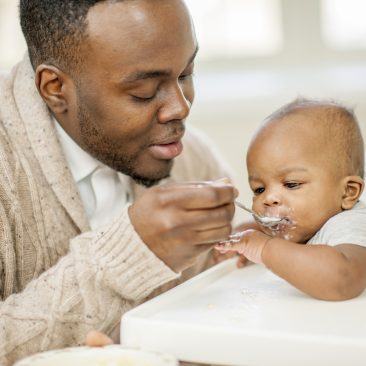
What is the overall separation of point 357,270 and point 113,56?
1.79ft

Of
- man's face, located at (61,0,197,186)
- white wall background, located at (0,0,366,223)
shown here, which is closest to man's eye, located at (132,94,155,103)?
man's face, located at (61,0,197,186)

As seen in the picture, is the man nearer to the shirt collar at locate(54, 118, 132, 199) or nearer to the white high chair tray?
the shirt collar at locate(54, 118, 132, 199)

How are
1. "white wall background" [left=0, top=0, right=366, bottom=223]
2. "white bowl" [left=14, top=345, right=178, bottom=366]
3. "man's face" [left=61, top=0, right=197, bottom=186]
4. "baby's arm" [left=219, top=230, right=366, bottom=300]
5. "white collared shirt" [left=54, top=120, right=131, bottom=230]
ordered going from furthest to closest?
"white wall background" [left=0, top=0, right=366, bottom=223], "white collared shirt" [left=54, top=120, right=131, bottom=230], "man's face" [left=61, top=0, right=197, bottom=186], "baby's arm" [left=219, top=230, right=366, bottom=300], "white bowl" [left=14, top=345, right=178, bottom=366]

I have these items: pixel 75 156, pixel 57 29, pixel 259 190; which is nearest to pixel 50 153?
pixel 75 156

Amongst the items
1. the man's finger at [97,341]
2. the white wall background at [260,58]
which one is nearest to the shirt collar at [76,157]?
the man's finger at [97,341]

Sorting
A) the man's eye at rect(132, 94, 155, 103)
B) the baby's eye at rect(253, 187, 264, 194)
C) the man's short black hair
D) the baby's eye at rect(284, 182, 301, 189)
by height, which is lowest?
the baby's eye at rect(253, 187, 264, 194)

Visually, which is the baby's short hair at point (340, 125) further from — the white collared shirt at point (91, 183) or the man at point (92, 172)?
the white collared shirt at point (91, 183)

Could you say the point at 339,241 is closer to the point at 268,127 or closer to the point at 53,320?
the point at 268,127

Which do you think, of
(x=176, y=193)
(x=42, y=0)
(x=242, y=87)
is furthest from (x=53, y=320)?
(x=242, y=87)

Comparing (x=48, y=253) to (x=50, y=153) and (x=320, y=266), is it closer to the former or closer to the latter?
(x=50, y=153)

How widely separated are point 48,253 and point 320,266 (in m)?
0.50

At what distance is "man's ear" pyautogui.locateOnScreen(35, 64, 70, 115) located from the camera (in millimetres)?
1305

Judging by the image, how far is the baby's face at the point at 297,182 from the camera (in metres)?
1.12

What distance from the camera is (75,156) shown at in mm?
1370
